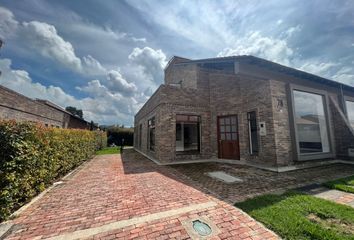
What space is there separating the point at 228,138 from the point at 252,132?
1.35 m

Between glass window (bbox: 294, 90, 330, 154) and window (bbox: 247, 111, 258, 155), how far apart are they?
70.7 inches

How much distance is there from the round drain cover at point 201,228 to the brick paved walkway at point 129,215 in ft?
0.33

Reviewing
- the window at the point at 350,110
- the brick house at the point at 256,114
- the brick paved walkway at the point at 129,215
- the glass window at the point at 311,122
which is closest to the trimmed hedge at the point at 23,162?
the brick paved walkway at the point at 129,215

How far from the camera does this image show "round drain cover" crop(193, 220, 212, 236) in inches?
98.0

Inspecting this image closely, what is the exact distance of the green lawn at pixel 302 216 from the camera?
95.0 inches

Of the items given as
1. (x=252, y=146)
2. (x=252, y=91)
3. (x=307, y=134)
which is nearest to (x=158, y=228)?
(x=252, y=146)

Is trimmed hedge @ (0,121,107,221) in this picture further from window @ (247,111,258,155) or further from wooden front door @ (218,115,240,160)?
window @ (247,111,258,155)

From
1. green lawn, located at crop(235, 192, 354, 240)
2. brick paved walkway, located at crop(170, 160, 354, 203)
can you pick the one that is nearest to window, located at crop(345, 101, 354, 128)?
brick paved walkway, located at crop(170, 160, 354, 203)

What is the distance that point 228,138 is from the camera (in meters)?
9.05

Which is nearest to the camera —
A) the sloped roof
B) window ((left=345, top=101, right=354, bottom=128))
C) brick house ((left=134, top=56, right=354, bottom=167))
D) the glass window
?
the sloped roof

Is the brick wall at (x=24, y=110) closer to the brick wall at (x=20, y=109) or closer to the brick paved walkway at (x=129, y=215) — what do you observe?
the brick wall at (x=20, y=109)

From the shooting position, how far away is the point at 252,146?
814cm

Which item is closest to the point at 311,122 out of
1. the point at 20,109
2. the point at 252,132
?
the point at 252,132

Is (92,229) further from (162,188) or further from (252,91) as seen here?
(252,91)
